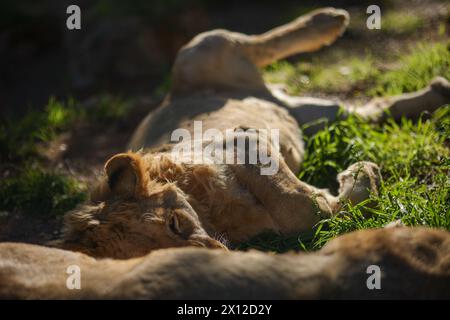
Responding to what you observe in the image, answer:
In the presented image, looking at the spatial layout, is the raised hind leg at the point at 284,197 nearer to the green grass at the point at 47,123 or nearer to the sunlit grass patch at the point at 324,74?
the sunlit grass patch at the point at 324,74

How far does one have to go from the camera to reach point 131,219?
334cm

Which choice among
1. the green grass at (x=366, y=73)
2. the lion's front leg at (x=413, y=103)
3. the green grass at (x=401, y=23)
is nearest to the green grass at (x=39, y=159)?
the green grass at (x=366, y=73)

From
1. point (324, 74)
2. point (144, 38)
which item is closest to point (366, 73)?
point (324, 74)

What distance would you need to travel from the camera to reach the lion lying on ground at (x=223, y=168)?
11.0 feet

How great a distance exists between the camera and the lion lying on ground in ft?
11.0

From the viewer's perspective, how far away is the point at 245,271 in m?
2.22

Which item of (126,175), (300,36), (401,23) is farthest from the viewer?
(401,23)

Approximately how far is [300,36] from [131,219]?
323 cm

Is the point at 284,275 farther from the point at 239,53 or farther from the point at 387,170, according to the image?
the point at 239,53

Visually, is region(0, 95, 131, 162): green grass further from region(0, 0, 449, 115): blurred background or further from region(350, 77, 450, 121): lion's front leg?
region(350, 77, 450, 121): lion's front leg

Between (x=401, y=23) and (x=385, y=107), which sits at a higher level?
(x=401, y=23)

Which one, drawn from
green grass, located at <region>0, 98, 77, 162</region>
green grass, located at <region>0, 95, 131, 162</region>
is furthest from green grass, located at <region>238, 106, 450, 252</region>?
green grass, located at <region>0, 98, 77, 162</region>

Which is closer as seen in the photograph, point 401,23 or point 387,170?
point 387,170

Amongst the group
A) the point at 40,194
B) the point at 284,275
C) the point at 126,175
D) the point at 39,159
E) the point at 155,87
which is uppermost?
the point at 155,87
